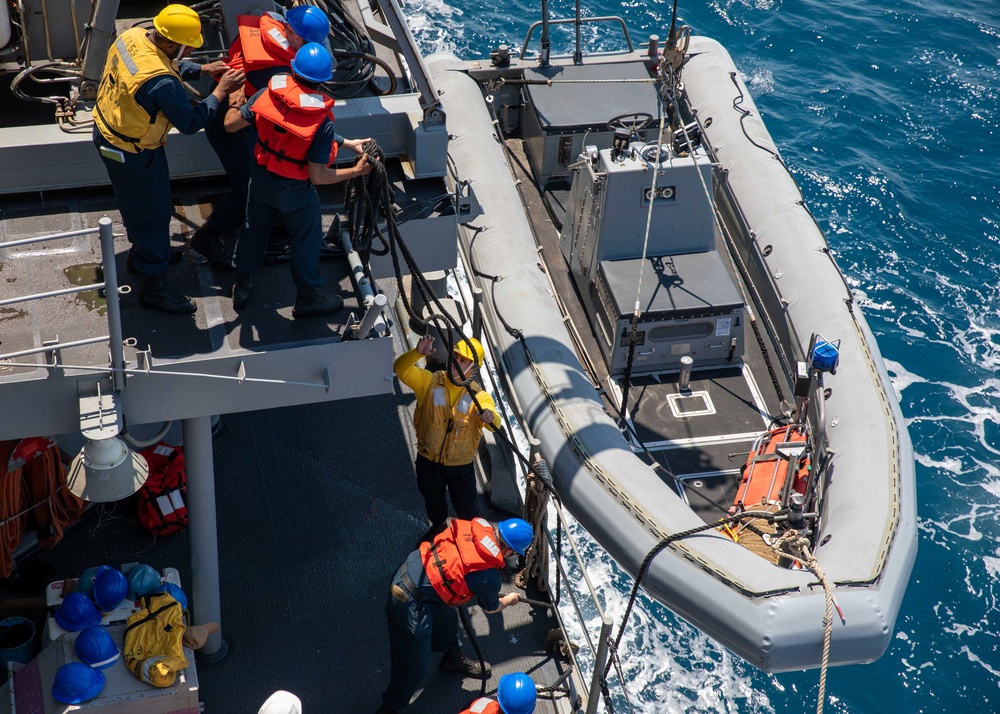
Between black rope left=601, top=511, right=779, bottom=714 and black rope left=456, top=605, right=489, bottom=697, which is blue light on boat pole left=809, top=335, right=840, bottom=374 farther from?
black rope left=456, top=605, right=489, bottom=697

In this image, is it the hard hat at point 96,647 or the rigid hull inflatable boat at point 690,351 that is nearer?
the hard hat at point 96,647

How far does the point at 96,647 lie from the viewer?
517 cm

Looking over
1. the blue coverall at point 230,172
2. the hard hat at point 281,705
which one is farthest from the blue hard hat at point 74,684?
the blue coverall at point 230,172

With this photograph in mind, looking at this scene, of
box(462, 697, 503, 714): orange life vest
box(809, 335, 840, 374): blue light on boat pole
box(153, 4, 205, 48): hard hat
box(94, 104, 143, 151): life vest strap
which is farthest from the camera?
box(809, 335, 840, 374): blue light on boat pole

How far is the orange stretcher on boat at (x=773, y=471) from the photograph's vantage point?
721 centimetres

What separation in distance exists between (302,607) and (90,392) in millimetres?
2309

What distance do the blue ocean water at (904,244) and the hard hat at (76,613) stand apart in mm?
4181

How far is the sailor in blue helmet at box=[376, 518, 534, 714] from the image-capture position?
525 centimetres

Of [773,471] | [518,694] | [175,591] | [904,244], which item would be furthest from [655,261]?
[904,244]

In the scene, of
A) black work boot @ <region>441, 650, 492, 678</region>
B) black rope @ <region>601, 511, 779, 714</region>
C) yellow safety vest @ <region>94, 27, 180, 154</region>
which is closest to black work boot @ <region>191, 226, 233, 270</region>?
yellow safety vest @ <region>94, 27, 180, 154</region>

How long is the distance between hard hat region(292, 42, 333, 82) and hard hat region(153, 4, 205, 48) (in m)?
0.47

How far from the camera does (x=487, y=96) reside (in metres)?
10.4

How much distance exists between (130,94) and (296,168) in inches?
31.7

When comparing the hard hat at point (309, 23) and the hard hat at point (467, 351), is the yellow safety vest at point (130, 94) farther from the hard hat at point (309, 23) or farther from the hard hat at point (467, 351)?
the hard hat at point (467, 351)
